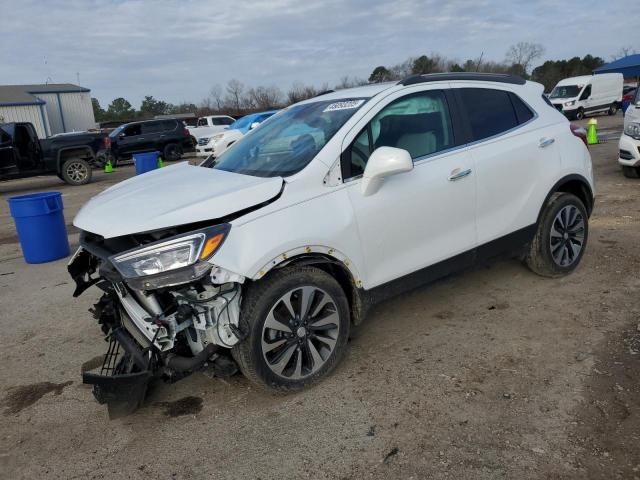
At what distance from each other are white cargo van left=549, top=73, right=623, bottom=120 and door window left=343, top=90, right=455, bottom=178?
26.4 m

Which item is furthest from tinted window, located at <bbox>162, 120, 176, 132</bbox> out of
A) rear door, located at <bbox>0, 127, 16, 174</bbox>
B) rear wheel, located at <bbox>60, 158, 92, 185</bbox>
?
rear door, located at <bbox>0, 127, 16, 174</bbox>

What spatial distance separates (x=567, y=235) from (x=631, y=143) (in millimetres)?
5654

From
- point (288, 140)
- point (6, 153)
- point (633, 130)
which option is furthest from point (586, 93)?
point (288, 140)

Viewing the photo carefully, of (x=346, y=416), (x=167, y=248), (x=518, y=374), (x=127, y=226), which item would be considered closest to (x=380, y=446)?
(x=346, y=416)

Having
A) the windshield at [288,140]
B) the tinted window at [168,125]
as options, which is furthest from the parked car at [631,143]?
the tinted window at [168,125]

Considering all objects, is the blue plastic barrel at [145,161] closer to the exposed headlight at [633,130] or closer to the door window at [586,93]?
the exposed headlight at [633,130]

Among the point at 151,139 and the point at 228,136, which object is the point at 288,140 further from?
the point at 151,139

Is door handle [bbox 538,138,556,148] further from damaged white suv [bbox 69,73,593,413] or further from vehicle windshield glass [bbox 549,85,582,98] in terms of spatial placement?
vehicle windshield glass [bbox 549,85,582,98]

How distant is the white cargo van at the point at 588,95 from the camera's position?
90.9 ft

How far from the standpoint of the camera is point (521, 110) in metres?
4.48

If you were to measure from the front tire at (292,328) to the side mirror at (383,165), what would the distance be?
2.14 ft

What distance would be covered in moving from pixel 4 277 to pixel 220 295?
15.5ft

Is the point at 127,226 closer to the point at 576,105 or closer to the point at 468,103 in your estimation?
the point at 468,103

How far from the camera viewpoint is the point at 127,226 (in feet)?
9.61
